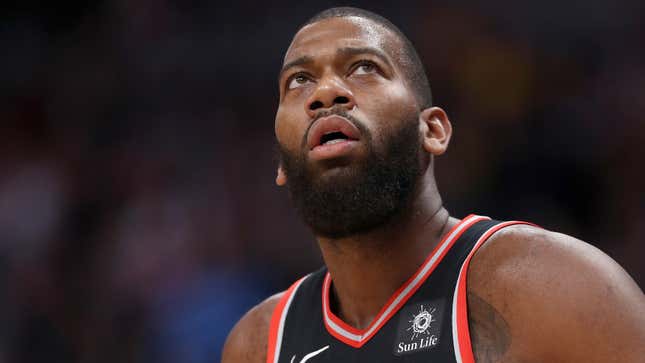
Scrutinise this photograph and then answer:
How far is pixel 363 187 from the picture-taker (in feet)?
9.02

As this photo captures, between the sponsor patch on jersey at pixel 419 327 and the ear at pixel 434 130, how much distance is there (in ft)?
1.90

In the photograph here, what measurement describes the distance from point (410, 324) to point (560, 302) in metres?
0.53

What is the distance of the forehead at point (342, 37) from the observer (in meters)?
2.99

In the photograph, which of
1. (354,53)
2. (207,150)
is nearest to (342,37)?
(354,53)

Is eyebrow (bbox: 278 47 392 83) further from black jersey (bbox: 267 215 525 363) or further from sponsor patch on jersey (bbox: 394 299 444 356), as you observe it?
sponsor patch on jersey (bbox: 394 299 444 356)

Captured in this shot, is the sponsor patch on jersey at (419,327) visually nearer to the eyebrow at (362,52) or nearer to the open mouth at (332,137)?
the open mouth at (332,137)

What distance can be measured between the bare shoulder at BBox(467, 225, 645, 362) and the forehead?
3.00 ft

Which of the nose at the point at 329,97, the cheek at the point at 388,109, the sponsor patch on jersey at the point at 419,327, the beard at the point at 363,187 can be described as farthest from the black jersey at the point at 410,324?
the nose at the point at 329,97

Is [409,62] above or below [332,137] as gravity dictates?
above

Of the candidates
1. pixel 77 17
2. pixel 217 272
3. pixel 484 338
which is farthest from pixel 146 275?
pixel 484 338

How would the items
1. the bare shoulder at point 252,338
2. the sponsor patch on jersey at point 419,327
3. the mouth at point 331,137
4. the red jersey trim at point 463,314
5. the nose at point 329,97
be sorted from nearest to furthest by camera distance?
the red jersey trim at point 463,314 < the sponsor patch on jersey at point 419,327 < the mouth at point 331,137 < the nose at point 329,97 < the bare shoulder at point 252,338

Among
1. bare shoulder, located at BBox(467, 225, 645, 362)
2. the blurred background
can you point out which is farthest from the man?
the blurred background

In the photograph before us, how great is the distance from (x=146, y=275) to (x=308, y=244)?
1.21 m

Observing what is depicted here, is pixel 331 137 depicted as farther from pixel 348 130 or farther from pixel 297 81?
pixel 297 81
